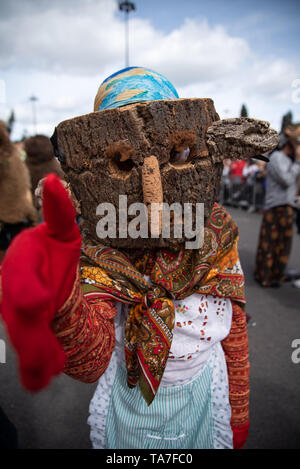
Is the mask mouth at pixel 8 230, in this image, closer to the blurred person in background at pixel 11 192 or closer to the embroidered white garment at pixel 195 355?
the blurred person in background at pixel 11 192

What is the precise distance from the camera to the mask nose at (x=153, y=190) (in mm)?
869

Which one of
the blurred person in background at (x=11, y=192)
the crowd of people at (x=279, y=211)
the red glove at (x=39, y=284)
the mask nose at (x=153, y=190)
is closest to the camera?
the red glove at (x=39, y=284)

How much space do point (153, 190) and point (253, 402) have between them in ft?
Result: 7.03

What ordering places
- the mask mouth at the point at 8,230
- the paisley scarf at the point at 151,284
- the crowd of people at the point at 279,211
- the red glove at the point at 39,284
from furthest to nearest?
the crowd of people at the point at 279,211 → the mask mouth at the point at 8,230 → the paisley scarf at the point at 151,284 → the red glove at the point at 39,284

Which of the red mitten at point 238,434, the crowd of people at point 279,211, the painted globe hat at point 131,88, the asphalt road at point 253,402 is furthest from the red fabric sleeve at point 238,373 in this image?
the crowd of people at point 279,211

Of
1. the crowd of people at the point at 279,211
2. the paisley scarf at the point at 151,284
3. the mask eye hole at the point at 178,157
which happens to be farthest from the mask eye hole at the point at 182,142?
the crowd of people at the point at 279,211

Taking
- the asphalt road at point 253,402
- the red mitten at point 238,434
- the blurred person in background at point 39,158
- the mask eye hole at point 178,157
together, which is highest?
the blurred person in background at point 39,158

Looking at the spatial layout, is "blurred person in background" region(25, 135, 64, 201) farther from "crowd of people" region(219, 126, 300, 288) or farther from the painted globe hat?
the painted globe hat

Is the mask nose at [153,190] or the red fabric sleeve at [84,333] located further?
the mask nose at [153,190]

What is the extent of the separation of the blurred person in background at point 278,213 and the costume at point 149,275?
3.03 metres

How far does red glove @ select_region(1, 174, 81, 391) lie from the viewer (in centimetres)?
50

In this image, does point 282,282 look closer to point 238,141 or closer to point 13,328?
point 238,141

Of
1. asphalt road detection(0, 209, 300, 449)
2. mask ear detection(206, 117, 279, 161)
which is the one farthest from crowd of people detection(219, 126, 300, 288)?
mask ear detection(206, 117, 279, 161)

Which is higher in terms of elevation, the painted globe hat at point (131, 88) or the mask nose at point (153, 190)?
the painted globe hat at point (131, 88)
